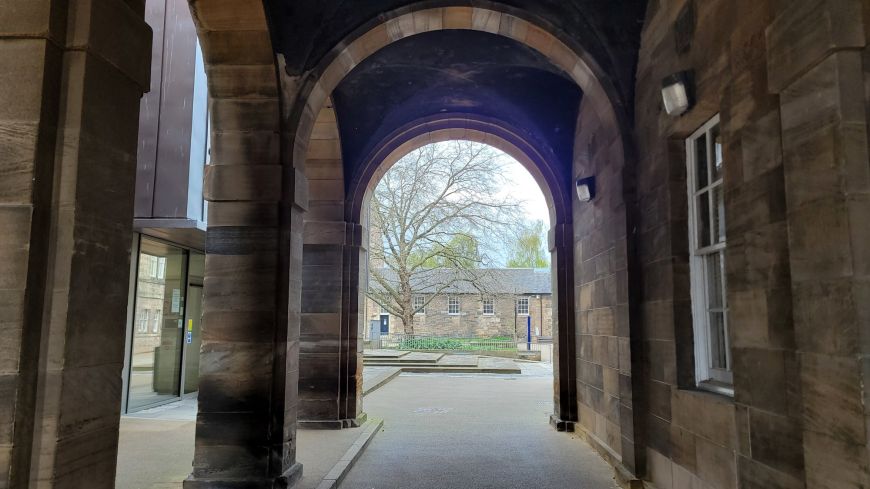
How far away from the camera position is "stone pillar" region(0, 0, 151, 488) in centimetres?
200

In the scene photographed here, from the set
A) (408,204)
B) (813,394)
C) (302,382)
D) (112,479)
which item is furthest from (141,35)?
(408,204)

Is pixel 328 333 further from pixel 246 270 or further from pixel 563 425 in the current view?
pixel 563 425

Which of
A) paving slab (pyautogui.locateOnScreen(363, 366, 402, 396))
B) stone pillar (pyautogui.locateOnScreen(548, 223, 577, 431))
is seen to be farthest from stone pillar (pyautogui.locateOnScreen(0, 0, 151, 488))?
paving slab (pyautogui.locateOnScreen(363, 366, 402, 396))

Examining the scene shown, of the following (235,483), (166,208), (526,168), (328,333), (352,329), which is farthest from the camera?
(526,168)

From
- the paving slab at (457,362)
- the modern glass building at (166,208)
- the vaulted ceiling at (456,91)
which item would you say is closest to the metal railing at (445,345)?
the paving slab at (457,362)

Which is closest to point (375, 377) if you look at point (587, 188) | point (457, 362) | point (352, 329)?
point (457, 362)

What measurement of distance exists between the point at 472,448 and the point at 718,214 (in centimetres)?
407

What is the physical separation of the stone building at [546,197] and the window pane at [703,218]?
0.07ft

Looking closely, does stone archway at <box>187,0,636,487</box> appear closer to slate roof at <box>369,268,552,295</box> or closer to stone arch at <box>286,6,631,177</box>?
stone arch at <box>286,6,631,177</box>

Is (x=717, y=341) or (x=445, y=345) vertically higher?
(x=717, y=341)

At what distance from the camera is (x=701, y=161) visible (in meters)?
4.16

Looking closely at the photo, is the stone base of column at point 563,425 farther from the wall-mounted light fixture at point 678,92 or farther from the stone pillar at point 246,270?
the wall-mounted light fixture at point 678,92

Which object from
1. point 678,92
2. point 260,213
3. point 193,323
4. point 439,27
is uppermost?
point 439,27

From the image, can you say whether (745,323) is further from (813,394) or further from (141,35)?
(141,35)
